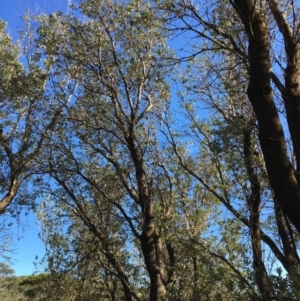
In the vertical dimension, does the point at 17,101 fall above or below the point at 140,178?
above

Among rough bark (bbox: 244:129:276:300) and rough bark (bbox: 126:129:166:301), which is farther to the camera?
rough bark (bbox: 126:129:166:301)

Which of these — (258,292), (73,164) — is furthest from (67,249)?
(258,292)

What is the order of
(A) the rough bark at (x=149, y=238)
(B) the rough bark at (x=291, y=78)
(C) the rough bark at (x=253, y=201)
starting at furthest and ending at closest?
(A) the rough bark at (x=149, y=238) < (C) the rough bark at (x=253, y=201) < (B) the rough bark at (x=291, y=78)

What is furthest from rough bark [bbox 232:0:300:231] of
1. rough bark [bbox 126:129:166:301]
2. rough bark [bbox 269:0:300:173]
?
rough bark [bbox 126:129:166:301]

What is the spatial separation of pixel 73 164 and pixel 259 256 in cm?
838

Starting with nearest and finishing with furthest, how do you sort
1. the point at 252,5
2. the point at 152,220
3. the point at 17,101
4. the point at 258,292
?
the point at 252,5 < the point at 258,292 < the point at 152,220 < the point at 17,101

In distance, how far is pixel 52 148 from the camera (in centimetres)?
1431

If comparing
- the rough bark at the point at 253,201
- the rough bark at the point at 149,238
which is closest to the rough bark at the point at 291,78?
the rough bark at the point at 253,201

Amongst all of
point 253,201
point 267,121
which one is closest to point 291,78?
point 267,121

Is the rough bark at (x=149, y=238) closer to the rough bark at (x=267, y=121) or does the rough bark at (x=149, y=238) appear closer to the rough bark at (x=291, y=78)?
the rough bark at (x=291, y=78)

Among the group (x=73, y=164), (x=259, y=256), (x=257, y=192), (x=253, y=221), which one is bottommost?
(x=259, y=256)

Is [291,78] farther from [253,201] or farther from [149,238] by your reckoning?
[149,238]

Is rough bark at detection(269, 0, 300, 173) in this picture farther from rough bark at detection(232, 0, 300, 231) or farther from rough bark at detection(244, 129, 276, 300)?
rough bark at detection(244, 129, 276, 300)

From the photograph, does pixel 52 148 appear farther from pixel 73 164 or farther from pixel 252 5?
pixel 252 5
